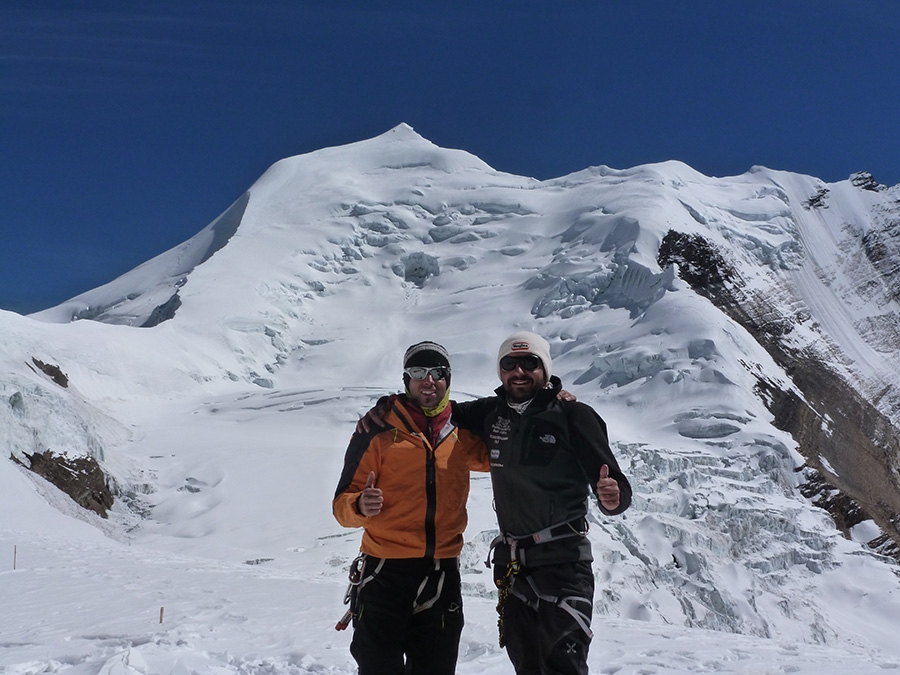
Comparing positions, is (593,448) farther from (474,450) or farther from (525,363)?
(474,450)

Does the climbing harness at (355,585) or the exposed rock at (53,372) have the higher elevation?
the exposed rock at (53,372)

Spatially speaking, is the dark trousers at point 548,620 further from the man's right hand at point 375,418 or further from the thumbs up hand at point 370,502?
the man's right hand at point 375,418

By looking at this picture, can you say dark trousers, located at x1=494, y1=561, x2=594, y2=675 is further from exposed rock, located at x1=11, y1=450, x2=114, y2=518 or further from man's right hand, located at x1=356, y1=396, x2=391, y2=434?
exposed rock, located at x1=11, y1=450, x2=114, y2=518

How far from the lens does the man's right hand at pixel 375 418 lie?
167 inches

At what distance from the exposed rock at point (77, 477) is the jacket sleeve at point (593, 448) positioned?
19993mm

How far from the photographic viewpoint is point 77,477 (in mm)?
21469

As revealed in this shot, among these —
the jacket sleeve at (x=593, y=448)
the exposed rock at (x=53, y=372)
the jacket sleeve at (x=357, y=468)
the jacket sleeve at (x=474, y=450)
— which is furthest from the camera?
the exposed rock at (x=53, y=372)

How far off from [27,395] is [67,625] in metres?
17.0

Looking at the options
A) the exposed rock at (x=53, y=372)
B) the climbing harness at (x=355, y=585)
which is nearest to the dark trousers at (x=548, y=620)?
the climbing harness at (x=355, y=585)

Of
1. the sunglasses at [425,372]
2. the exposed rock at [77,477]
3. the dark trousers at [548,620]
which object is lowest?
the dark trousers at [548,620]

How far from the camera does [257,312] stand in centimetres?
4719

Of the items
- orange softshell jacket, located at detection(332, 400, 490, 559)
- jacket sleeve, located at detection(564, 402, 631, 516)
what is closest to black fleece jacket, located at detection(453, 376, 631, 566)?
jacket sleeve, located at detection(564, 402, 631, 516)

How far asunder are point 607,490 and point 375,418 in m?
1.32

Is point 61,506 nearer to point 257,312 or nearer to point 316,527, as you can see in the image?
point 316,527
